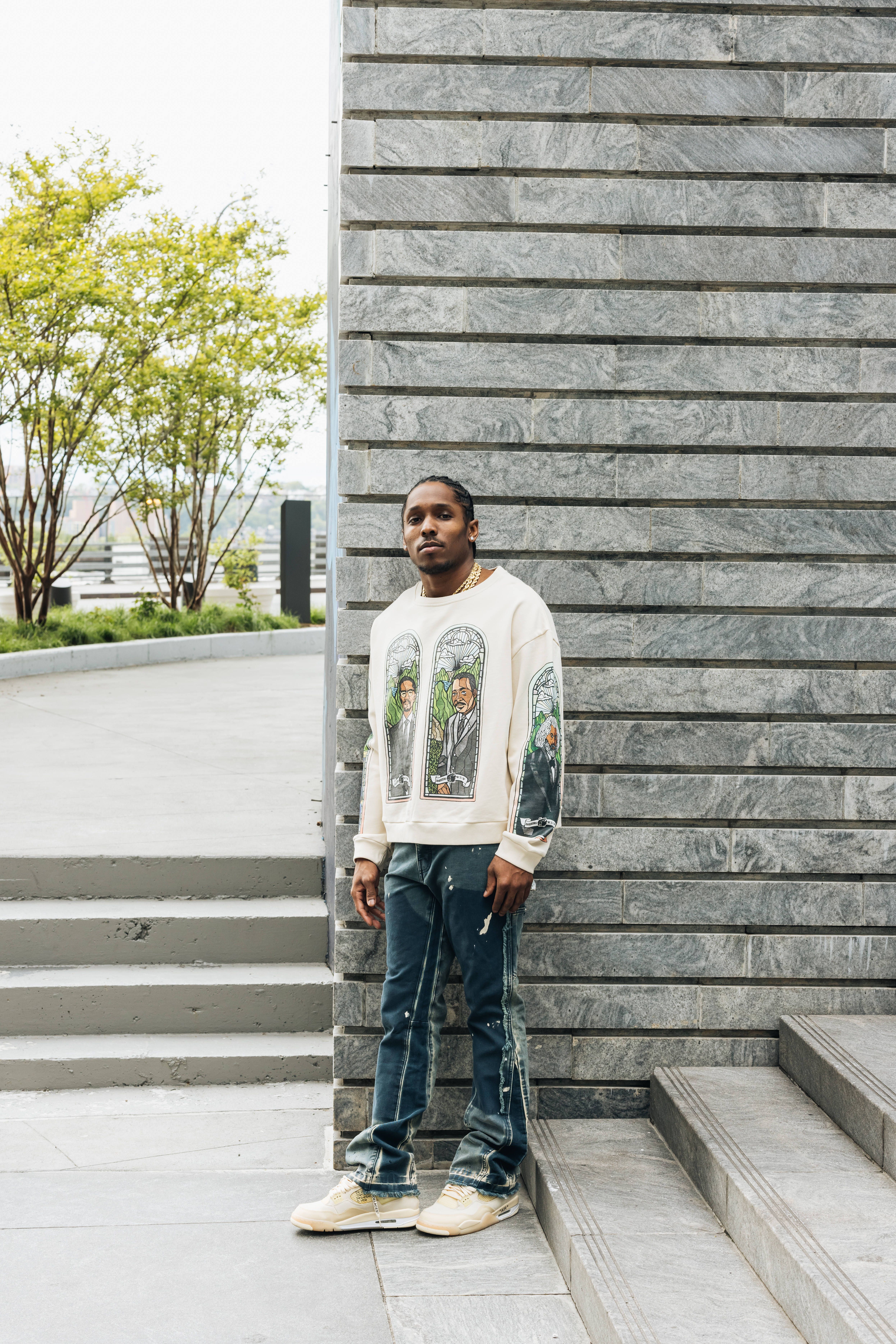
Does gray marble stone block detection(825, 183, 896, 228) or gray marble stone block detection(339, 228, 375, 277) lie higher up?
gray marble stone block detection(825, 183, 896, 228)

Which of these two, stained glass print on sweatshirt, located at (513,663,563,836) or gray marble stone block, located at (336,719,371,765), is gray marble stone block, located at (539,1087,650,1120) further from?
gray marble stone block, located at (336,719,371,765)

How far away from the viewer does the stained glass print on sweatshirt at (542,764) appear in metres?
3.35

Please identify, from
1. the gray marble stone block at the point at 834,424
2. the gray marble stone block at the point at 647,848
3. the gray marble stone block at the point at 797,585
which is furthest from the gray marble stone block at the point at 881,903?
the gray marble stone block at the point at 834,424

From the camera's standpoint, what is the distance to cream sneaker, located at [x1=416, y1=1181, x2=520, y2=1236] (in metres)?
3.40

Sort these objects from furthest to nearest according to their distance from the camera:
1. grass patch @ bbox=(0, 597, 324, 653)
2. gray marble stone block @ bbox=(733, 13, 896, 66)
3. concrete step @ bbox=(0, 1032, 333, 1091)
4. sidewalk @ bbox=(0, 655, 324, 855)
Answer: grass patch @ bbox=(0, 597, 324, 653) < sidewalk @ bbox=(0, 655, 324, 855) < concrete step @ bbox=(0, 1032, 333, 1091) < gray marble stone block @ bbox=(733, 13, 896, 66)

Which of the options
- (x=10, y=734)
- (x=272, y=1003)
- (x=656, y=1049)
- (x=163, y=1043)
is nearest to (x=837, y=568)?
(x=656, y=1049)

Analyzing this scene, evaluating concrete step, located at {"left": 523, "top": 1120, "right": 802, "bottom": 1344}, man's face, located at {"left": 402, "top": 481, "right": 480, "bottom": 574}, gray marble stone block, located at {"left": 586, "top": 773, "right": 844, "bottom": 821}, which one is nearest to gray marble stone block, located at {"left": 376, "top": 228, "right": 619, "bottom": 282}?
man's face, located at {"left": 402, "top": 481, "right": 480, "bottom": 574}

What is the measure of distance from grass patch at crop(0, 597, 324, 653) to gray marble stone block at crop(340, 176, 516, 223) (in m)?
9.69

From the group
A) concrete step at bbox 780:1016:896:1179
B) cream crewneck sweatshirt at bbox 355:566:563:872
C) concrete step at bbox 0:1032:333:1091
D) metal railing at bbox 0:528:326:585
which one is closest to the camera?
concrete step at bbox 780:1016:896:1179

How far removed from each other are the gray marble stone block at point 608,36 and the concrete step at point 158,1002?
346 centimetres

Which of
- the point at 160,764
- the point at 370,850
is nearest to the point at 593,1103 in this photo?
the point at 370,850

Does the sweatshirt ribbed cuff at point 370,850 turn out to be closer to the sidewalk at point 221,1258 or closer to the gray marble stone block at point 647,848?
the gray marble stone block at point 647,848

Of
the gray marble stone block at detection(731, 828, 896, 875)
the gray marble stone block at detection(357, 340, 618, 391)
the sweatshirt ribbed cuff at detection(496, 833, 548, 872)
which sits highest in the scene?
the gray marble stone block at detection(357, 340, 618, 391)

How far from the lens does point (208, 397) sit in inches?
604
